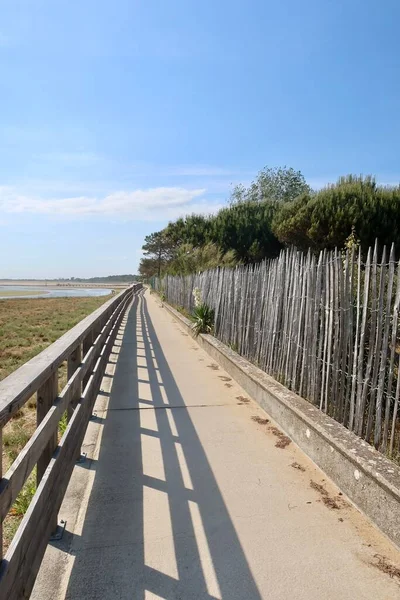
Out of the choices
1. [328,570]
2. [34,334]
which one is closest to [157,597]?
[328,570]

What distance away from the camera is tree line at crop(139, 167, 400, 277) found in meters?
26.0

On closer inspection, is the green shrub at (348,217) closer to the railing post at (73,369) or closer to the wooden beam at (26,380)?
the railing post at (73,369)

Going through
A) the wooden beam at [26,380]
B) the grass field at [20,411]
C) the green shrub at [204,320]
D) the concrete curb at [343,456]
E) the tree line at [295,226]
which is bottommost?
the grass field at [20,411]

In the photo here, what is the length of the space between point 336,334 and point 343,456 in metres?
1.29

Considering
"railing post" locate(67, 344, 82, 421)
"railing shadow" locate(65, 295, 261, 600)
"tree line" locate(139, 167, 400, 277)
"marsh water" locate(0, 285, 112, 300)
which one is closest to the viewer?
"railing shadow" locate(65, 295, 261, 600)

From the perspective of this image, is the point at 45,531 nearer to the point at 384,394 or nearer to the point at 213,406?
the point at 384,394

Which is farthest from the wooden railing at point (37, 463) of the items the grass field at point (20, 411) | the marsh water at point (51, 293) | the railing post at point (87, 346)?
the marsh water at point (51, 293)

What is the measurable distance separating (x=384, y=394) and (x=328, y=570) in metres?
1.59

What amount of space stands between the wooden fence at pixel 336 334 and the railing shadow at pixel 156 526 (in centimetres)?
144

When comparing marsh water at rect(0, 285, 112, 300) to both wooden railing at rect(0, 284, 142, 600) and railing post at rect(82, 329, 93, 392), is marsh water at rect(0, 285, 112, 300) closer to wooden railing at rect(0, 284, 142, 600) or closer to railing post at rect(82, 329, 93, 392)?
railing post at rect(82, 329, 93, 392)

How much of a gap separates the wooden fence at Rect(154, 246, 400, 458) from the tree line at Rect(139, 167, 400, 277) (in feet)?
34.2

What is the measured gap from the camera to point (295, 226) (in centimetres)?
3066

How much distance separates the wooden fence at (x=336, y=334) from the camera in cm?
382

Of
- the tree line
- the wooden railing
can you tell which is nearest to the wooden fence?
the wooden railing
